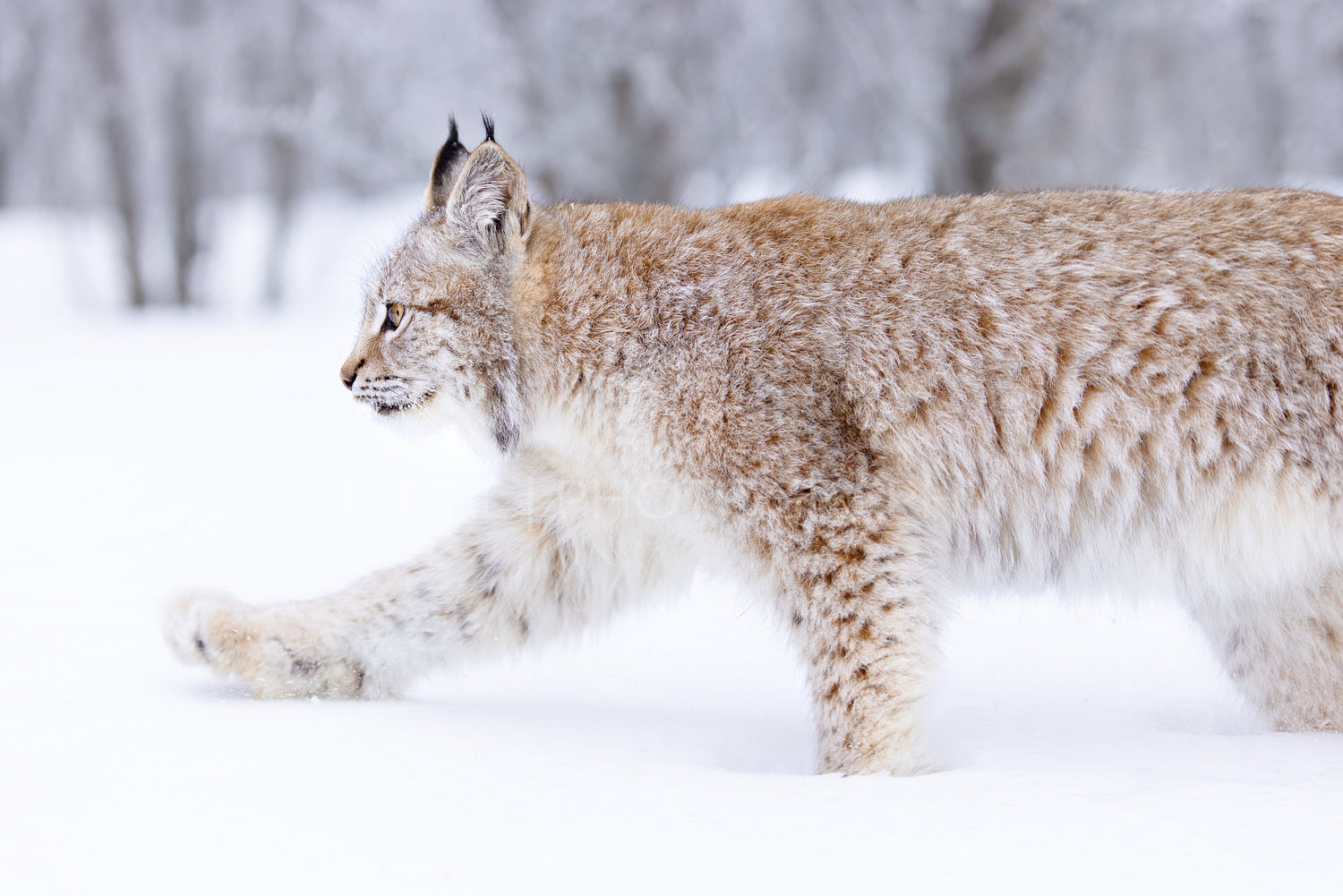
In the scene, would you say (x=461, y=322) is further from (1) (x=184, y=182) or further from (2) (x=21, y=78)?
(2) (x=21, y=78)

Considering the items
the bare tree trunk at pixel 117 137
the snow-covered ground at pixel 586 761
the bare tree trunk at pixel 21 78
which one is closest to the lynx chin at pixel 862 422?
the snow-covered ground at pixel 586 761

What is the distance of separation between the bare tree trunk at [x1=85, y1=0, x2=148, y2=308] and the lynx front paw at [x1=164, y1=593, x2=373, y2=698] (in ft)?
33.7

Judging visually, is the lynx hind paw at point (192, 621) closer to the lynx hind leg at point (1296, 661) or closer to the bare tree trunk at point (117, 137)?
the lynx hind leg at point (1296, 661)

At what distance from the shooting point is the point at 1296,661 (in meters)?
3.45

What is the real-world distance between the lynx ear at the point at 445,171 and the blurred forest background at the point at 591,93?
16.9 feet

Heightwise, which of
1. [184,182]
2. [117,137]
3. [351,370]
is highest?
[117,137]

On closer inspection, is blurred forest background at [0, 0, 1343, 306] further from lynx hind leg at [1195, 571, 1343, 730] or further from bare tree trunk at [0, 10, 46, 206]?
lynx hind leg at [1195, 571, 1343, 730]

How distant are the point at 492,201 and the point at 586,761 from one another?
1529 mm

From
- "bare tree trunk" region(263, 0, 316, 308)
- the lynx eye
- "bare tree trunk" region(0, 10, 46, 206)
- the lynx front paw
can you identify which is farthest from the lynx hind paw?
"bare tree trunk" region(0, 10, 46, 206)

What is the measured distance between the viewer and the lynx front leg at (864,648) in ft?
9.65

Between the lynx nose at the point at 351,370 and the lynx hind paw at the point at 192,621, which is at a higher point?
the lynx nose at the point at 351,370

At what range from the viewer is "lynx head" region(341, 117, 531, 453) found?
3447 mm

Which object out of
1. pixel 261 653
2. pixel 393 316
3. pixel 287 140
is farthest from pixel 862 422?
pixel 287 140

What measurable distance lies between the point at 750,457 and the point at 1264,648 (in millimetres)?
1563
